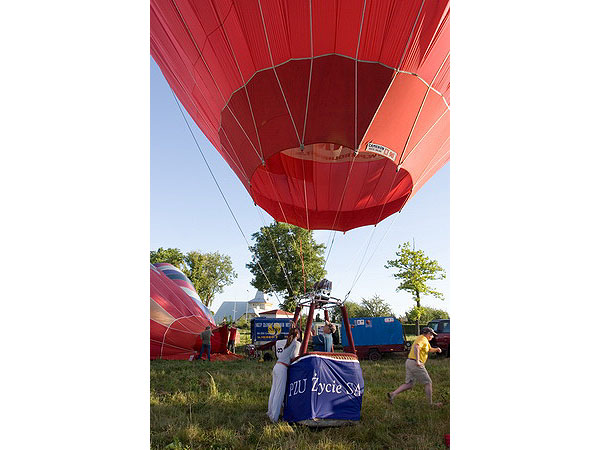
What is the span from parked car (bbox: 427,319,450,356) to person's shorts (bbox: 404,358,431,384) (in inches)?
252

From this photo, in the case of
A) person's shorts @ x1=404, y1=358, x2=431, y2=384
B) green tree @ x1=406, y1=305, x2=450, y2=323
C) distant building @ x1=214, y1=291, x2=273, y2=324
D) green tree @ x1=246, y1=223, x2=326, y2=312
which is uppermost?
green tree @ x1=246, y1=223, x2=326, y2=312

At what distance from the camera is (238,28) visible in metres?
4.79

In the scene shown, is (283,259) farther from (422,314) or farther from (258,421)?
(258,421)

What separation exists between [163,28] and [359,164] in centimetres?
361

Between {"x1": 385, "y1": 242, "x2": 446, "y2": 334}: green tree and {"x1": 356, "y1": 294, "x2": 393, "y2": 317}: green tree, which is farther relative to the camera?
{"x1": 356, "y1": 294, "x2": 393, "y2": 317}: green tree

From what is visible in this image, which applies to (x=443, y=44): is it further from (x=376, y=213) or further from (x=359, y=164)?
(x=376, y=213)

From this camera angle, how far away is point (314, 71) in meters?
4.91

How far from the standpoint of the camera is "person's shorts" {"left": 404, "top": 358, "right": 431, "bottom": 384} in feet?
19.1

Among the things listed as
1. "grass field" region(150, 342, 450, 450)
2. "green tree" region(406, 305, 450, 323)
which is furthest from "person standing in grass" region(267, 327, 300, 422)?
"green tree" region(406, 305, 450, 323)

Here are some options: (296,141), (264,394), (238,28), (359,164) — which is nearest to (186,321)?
(264,394)

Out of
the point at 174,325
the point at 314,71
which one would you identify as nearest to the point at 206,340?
the point at 174,325

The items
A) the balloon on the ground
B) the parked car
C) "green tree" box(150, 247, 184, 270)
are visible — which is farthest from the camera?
"green tree" box(150, 247, 184, 270)

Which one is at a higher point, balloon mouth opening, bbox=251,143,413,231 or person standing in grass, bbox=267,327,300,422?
balloon mouth opening, bbox=251,143,413,231

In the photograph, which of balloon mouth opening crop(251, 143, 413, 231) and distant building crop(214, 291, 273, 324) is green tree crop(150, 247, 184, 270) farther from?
balloon mouth opening crop(251, 143, 413, 231)
